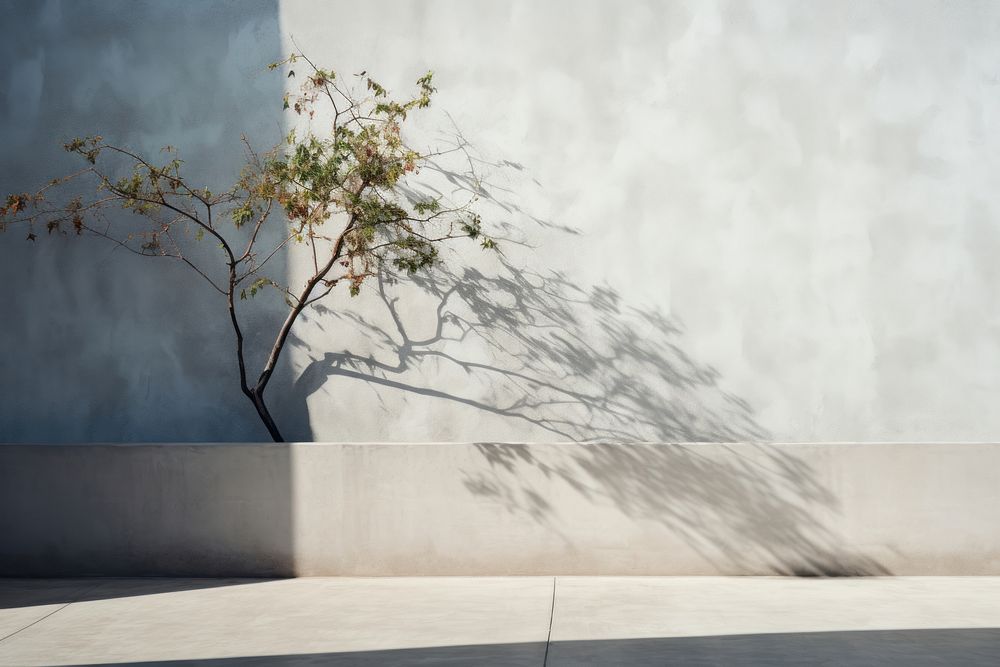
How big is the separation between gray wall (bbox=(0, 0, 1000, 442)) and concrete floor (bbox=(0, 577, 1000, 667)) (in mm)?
1017

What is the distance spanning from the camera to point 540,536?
5.32 m

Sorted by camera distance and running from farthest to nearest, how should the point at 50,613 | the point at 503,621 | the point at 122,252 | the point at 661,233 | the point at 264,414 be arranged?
the point at 122,252, the point at 661,233, the point at 264,414, the point at 50,613, the point at 503,621

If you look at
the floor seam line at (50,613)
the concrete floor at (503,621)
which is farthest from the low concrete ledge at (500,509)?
the floor seam line at (50,613)

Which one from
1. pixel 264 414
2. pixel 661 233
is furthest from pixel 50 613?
pixel 661 233

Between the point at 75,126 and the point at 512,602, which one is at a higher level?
the point at 75,126

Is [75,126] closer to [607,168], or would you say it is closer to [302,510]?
[302,510]

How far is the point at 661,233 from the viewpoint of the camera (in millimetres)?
5738

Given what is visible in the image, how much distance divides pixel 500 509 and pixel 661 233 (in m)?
1.82

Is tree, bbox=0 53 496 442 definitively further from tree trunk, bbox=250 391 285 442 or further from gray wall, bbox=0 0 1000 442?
gray wall, bbox=0 0 1000 442

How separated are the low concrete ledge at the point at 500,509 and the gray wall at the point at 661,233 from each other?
42 cm

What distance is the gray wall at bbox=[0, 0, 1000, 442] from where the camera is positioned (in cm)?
568

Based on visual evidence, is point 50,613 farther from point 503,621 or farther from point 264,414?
point 503,621

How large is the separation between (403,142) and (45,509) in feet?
9.44

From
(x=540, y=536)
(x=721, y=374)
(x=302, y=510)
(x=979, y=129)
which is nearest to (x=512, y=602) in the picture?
Result: (x=540, y=536)
